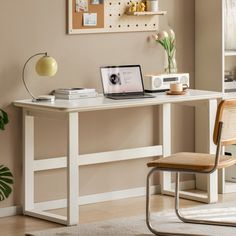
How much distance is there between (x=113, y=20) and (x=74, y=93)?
2.25 feet

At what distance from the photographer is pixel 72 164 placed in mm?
4844

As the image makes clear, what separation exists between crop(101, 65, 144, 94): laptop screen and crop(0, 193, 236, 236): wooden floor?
0.77 metres

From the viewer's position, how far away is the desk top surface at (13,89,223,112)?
4.81 metres

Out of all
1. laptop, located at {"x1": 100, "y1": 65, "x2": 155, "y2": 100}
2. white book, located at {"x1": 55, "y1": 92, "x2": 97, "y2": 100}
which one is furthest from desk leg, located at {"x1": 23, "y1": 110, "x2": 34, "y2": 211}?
laptop, located at {"x1": 100, "y1": 65, "x2": 155, "y2": 100}

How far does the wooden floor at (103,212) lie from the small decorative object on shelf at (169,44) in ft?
2.99

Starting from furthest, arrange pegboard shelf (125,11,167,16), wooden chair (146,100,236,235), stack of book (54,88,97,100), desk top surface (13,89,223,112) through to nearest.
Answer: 1. pegboard shelf (125,11,167,16)
2. stack of book (54,88,97,100)
3. desk top surface (13,89,223,112)
4. wooden chair (146,100,236,235)

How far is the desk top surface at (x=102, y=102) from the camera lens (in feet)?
15.8

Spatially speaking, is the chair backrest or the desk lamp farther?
the desk lamp

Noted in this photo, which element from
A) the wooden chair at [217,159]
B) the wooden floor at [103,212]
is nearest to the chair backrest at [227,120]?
the wooden chair at [217,159]

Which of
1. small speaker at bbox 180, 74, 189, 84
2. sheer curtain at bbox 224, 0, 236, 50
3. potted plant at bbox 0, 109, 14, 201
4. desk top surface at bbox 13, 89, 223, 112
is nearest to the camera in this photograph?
desk top surface at bbox 13, 89, 223, 112

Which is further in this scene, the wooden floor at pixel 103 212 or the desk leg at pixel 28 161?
the desk leg at pixel 28 161

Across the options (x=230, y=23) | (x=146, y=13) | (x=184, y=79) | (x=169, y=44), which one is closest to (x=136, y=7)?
(x=146, y=13)

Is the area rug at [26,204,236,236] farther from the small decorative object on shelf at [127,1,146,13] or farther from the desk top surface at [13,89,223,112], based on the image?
the small decorative object on shelf at [127,1,146,13]

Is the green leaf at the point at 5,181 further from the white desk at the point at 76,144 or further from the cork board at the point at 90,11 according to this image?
the cork board at the point at 90,11
